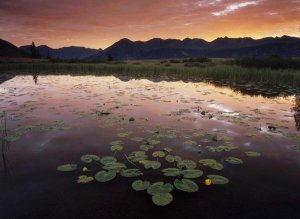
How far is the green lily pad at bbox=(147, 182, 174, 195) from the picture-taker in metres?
3.56

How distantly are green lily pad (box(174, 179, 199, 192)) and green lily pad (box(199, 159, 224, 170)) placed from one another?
903 mm

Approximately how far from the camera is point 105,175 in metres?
4.10

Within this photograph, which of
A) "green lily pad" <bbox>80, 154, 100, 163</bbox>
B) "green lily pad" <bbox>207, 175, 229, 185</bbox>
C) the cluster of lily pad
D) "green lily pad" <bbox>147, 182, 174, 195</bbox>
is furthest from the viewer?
"green lily pad" <bbox>80, 154, 100, 163</bbox>

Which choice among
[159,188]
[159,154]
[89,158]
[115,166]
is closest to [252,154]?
[159,154]

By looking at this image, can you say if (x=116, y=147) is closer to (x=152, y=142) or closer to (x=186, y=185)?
(x=152, y=142)

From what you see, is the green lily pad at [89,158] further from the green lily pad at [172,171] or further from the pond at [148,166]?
the green lily pad at [172,171]

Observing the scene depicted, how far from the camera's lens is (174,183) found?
3801 millimetres

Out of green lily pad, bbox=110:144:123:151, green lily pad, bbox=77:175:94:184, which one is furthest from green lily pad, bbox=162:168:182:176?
green lily pad, bbox=110:144:123:151

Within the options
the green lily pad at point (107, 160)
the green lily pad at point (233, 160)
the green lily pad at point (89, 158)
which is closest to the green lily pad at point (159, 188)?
the green lily pad at point (107, 160)

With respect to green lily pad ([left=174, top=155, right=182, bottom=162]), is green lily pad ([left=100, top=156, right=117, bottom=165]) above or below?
above

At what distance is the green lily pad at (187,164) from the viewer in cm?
447

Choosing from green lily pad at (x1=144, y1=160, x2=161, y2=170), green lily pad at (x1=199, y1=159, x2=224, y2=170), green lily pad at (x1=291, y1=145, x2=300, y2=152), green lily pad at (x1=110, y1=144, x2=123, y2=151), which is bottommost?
green lily pad at (x1=291, y1=145, x2=300, y2=152)

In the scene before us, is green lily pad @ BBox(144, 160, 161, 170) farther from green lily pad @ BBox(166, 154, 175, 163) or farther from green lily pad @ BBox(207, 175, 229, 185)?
green lily pad @ BBox(207, 175, 229, 185)

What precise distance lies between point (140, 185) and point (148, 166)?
0.73m
